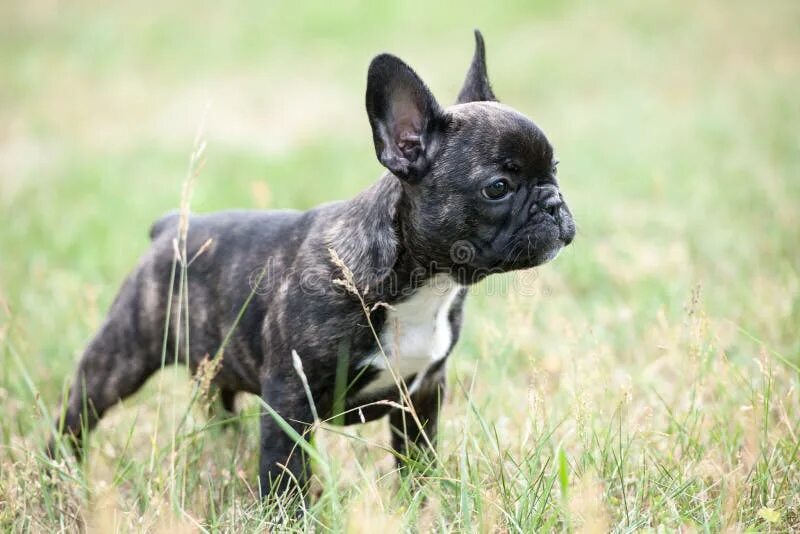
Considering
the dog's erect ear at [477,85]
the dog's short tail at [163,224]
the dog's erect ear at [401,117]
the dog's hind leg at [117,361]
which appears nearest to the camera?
the dog's erect ear at [401,117]

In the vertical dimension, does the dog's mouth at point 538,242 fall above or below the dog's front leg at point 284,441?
above

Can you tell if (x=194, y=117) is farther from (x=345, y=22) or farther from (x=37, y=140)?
(x=345, y=22)

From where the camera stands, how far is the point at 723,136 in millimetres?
9672

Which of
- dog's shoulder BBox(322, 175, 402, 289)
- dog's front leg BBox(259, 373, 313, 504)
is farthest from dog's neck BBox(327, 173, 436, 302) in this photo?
dog's front leg BBox(259, 373, 313, 504)

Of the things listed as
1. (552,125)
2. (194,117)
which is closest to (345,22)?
(194,117)

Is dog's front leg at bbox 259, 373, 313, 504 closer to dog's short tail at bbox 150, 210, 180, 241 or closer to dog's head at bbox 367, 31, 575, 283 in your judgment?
dog's head at bbox 367, 31, 575, 283

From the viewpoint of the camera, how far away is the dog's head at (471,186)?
3300mm

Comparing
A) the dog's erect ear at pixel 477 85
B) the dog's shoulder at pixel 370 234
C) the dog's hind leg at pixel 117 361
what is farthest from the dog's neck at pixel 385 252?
the dog's hind leg at pixel 117 361

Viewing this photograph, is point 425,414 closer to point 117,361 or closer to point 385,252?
point 385,252

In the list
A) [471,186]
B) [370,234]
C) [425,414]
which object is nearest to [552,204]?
[471,186]

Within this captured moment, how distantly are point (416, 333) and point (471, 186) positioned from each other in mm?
614

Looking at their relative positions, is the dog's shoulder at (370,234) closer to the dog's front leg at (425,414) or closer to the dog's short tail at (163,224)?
the dog's front leg at (425,414)

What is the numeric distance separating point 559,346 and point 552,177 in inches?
76.6

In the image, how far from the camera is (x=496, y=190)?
10.9 ft
